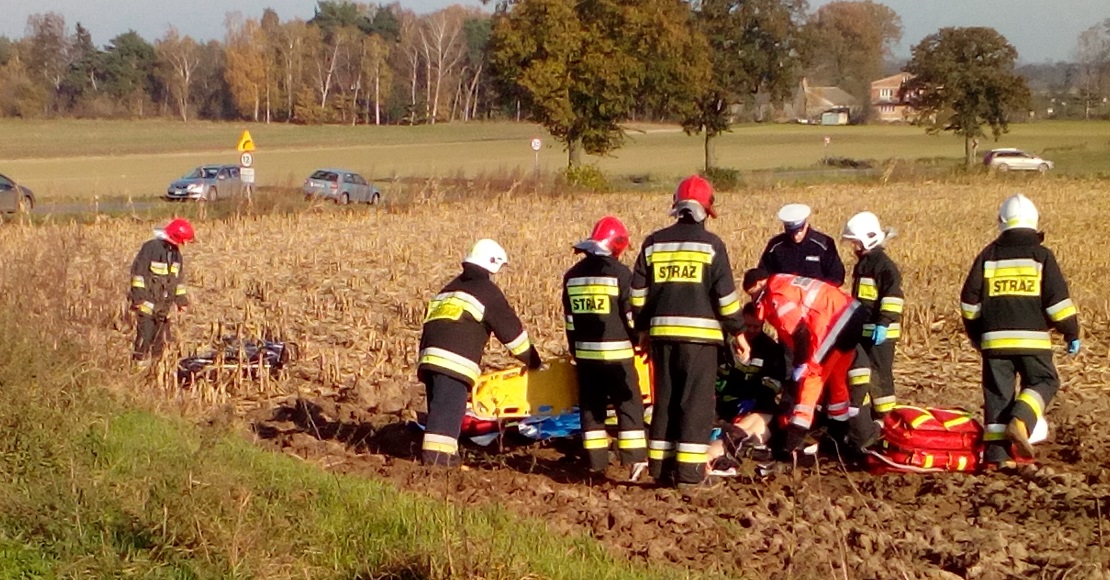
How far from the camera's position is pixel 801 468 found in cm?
847

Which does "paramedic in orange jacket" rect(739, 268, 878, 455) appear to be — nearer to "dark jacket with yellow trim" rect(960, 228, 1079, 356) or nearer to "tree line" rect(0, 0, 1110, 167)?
"dark jacket with yellow trim" rect(960, 228, 1079, 356)

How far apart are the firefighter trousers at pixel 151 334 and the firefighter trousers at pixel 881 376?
258 inches

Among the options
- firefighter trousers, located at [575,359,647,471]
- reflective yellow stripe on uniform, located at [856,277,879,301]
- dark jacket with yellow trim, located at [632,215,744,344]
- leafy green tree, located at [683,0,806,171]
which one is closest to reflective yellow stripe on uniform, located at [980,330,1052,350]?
reflective yellow stripe on uniform, located at [856,277,879,301]

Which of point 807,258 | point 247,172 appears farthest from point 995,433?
point 247,172

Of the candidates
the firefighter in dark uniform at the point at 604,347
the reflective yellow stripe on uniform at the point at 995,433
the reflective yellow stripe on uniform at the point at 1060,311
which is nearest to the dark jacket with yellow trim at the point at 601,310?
the firefighter in dark uniform at the point at 604,347

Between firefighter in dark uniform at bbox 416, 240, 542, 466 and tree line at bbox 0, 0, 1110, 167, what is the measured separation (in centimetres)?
3125

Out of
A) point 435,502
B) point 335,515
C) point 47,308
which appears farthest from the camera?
point 47,308

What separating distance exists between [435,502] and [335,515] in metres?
0.72

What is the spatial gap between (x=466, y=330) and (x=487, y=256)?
0.53m

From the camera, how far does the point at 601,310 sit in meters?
8.35

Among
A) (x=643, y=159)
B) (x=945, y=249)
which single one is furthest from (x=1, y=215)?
(x=643, y=159)

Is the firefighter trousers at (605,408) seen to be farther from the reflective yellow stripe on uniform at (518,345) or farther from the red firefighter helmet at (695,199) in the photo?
the red firefighter helmet at (695,199)

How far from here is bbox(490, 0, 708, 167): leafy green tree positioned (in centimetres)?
3953

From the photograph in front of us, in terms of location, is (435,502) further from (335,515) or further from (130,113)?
(130,113)
